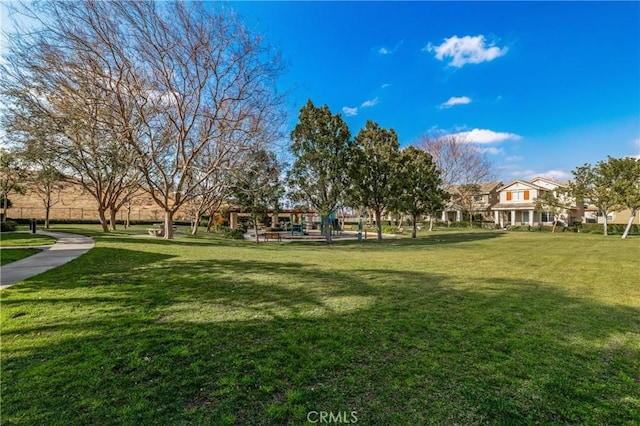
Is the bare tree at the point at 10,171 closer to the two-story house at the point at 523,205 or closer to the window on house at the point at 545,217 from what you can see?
the two-story house at the point at 523,205

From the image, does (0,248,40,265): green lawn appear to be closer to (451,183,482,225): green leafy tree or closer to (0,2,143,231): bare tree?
(0,2,143,231): bare tree

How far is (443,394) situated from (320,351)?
1.32m

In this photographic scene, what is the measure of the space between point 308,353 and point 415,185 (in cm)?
2213

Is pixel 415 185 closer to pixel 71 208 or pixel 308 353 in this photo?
pixel 308 353

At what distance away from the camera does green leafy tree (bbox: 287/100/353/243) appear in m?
19.8

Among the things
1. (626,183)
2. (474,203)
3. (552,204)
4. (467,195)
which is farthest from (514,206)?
(626,183)

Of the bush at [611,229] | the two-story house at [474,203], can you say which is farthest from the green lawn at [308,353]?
the two-story house at [474,203]

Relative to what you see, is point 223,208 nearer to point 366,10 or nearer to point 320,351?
point 366,10

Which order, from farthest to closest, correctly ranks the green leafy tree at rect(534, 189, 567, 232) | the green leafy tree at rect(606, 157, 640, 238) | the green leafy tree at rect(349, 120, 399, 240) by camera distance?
the green leafy tree at rect(534, 189, 567, 232) → the green leafy tree at rect(606, 157, 640, 238) → the green leafy tree at rect(349, 120, 399, 240)

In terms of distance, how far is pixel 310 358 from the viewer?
3.29m

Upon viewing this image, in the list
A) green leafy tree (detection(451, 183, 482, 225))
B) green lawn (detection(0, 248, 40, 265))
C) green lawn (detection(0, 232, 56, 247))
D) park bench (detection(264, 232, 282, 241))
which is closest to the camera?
green lawn (detection(0, 248, 40, 265))

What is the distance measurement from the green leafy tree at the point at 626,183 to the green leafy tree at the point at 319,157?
21.3 meters

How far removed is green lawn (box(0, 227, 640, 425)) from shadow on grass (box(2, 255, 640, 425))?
2 cm

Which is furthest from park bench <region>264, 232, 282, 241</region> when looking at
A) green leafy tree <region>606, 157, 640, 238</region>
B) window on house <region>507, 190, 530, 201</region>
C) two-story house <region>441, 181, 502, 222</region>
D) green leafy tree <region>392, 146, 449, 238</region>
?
window on house <region>507, 190, 530, 201</region>
